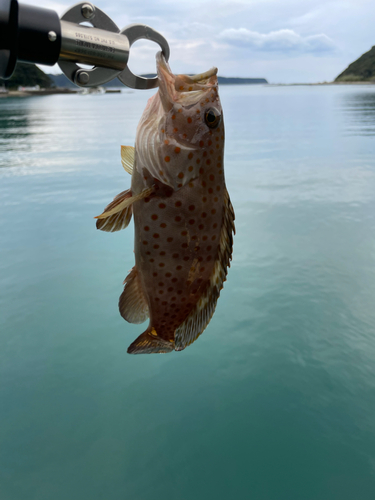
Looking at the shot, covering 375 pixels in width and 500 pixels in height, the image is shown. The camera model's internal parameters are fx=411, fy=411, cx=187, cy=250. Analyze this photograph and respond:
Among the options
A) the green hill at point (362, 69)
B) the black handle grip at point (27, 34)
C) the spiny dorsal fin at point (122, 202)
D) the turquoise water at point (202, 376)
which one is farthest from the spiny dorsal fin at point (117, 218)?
the green hill at point (362, 69)

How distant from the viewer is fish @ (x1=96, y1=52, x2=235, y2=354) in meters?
1.68

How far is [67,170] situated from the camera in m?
17.6

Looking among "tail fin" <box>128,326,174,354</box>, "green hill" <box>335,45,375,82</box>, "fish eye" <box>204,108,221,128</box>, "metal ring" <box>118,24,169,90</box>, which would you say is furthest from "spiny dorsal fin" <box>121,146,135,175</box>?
"green hill" <box>335,45,375,82</box>

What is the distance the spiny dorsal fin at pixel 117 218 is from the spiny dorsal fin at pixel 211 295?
0.43 meters

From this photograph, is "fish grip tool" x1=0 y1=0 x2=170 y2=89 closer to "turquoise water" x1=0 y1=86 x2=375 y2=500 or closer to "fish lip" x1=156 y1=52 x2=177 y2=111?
"fish lip" x1=156 y1=52 x2=177 y2=111

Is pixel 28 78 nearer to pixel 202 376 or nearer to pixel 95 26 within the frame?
pixel 202 376

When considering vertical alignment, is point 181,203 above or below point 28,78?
below

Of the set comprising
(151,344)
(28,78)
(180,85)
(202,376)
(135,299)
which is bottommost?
(202,376)

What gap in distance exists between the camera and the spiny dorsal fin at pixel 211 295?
1765 millimetres

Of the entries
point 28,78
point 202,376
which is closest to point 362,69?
point 28,78

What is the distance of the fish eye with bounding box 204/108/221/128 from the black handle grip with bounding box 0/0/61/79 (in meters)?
0.62

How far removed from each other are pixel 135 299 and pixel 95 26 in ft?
3.76

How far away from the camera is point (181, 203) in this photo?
170 centimetres

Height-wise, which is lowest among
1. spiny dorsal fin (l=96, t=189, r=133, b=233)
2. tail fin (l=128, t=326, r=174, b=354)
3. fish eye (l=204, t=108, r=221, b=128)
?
tail fin (l=128, t=326, r=174, b=354)
